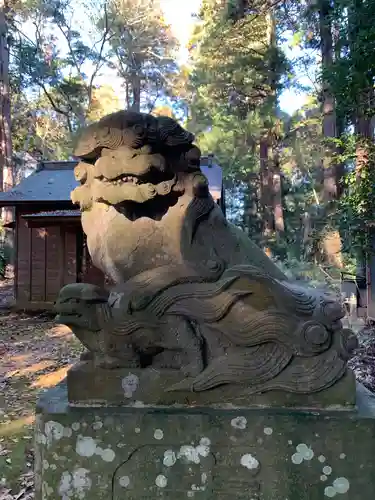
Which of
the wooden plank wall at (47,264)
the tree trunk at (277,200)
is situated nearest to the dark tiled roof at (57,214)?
the wooden plank wall at (47,264)

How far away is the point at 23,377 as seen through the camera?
548cm

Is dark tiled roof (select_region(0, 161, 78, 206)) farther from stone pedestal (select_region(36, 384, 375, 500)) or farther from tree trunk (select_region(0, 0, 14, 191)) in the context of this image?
stone pedestal (select_region(36, 384, 375, 500))

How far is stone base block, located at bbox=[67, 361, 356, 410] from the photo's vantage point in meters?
1.84

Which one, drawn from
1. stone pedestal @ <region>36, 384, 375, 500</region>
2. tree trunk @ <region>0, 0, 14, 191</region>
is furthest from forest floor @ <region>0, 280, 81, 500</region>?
tree trunk @ <region>0, 0, 14, 191</region>

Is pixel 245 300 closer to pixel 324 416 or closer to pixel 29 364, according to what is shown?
pixel 324 416

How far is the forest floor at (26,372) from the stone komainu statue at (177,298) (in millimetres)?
1623

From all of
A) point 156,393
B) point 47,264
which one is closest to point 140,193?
point 156,393

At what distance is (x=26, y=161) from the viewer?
20625 millimetres

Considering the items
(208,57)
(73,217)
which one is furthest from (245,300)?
(208,57)

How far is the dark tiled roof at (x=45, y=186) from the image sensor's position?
921 cm

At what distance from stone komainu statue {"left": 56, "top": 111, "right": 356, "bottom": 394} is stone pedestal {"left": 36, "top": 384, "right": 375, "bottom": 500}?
0.15 meters

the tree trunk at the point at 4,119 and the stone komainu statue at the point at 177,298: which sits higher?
the tree trunk at the point at 4,119

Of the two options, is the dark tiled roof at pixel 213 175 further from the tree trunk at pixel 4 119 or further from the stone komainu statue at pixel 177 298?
the stone komainu statue at pixel 177 298

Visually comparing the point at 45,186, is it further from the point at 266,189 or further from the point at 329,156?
the point at 266,189
